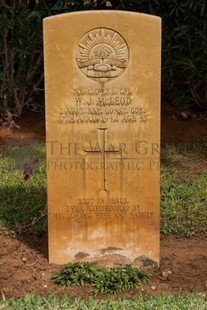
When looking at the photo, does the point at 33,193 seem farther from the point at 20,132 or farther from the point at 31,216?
the point at 20,132

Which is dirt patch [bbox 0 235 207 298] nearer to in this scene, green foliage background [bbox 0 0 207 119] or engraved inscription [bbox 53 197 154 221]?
engraved inscription [bbox 53 197 154 221]

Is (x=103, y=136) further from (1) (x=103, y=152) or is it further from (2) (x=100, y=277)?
(2) (x=100, y=277)

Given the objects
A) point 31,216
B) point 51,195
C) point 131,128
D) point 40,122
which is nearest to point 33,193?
point 31,216

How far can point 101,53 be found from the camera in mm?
3715

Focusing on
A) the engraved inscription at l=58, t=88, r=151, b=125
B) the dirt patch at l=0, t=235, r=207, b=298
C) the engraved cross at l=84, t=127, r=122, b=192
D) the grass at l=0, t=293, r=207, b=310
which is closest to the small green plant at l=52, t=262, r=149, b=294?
the dirt patch at l=0, t=235, r=207, b=298

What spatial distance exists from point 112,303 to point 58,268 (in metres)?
0.65

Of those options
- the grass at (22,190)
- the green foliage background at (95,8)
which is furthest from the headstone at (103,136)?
the green foliage background at (95,8)

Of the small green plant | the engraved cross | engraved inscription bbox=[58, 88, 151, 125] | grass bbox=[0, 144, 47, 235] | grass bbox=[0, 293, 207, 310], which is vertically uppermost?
engraved inscription bbox=[58, 88, 151, 125]

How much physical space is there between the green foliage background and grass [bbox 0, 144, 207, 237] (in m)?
1.13

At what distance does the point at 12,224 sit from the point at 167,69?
3365 mm

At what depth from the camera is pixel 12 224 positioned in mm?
4605

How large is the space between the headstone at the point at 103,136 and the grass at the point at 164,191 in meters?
0.46

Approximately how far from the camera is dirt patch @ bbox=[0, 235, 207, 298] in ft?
12.2

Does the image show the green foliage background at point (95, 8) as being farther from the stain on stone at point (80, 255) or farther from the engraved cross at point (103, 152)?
the stain on stone at point (80, 255)
